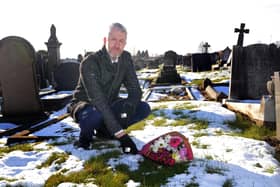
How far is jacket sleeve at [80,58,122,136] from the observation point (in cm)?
271

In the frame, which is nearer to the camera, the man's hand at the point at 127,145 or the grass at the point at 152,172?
the grass at the point at 152,172

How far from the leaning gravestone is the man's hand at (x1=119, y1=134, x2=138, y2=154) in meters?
4.18

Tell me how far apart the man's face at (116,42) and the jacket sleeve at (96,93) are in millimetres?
259

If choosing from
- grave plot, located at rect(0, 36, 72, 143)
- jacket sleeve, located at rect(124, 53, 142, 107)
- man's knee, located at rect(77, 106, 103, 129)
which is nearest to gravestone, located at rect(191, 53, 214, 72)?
grave plot, located at rect(0, 36, 72, 143)

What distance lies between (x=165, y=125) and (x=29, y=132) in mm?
2462

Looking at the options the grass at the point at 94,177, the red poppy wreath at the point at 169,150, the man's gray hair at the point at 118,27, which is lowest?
the grass at the point at 94,177

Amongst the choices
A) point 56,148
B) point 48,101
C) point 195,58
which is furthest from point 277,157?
point 195,58

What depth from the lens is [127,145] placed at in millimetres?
2873

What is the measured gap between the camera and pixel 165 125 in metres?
4.82

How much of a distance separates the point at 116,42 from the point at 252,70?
5255mm

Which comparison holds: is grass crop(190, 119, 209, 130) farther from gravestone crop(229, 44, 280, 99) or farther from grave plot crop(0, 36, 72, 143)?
grave plot crop(0, 36, 72, 143)

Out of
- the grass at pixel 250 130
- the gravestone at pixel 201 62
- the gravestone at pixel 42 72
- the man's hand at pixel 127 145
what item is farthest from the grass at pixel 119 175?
the gravestone at pixel 201 62

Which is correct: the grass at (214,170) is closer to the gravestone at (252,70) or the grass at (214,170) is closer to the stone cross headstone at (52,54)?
the gravestone at (252,70)

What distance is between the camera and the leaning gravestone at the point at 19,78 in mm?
6332
